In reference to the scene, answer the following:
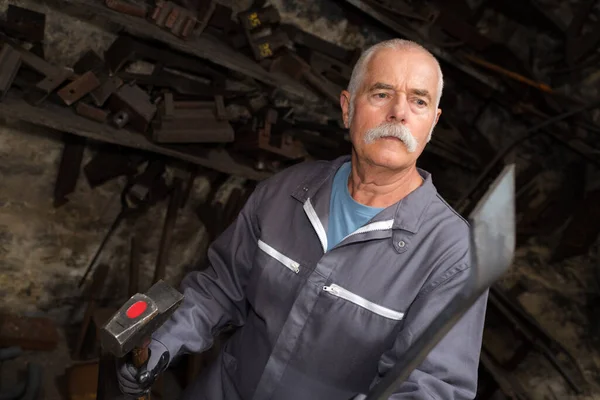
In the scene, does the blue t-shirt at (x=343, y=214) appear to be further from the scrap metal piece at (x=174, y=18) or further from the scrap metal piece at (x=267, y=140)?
the scrap metal piece at (x=267, y=140)

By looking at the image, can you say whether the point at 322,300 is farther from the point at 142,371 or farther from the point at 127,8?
the point at 127,8

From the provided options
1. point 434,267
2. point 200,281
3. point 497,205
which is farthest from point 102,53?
point 497,205

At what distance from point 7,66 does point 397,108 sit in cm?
220

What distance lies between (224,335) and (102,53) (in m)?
2.22

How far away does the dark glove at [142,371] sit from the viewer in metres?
1.59

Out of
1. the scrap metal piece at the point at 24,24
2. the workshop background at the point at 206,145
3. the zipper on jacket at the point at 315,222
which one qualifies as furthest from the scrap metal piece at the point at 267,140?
the zipper on jacket at the point at 315,222

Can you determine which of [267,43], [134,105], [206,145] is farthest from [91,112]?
[267,43]

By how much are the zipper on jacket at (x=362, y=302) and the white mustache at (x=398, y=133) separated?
20.7 inches

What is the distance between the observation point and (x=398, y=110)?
5.92 ft

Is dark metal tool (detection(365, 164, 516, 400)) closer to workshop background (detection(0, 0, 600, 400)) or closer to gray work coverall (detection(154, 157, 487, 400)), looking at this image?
gray work coverall (detection(154, 157, 487, 400))

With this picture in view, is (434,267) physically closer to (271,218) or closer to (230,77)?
(271,218)

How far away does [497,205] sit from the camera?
92cm

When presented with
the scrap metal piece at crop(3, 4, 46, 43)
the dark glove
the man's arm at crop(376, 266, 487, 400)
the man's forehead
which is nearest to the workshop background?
the scrap metal piece at crop(3, 4, 46, 43)

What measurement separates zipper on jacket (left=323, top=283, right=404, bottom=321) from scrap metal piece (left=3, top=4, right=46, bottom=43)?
7.88ft
